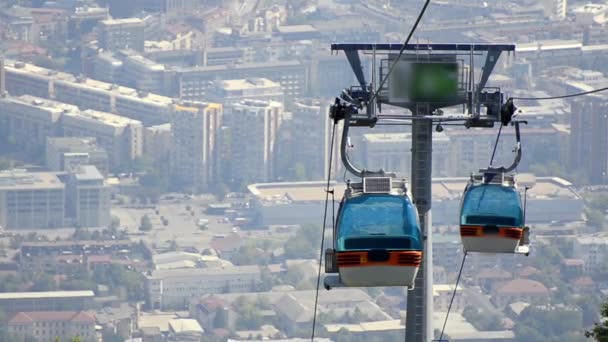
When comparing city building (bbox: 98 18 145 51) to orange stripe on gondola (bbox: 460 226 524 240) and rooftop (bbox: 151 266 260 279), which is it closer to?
rooftop (bbox: 151 266 260 279)

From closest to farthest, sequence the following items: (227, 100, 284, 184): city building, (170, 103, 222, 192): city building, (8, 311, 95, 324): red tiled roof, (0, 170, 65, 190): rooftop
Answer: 1. (8, 311, 95, 324): red tiled roof
2. (0, 170, 65, 190): rooftop
3. (170, 103, 222, 192): city building
4. (227, 100, 284, 184): city building

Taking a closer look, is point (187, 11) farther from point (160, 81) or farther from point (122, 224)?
point (122, 224)

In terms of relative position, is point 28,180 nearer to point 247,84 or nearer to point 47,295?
point 47,295

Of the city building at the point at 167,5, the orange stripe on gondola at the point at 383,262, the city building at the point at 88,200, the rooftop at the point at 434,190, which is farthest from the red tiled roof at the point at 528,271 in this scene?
the orange stripe on gondola at the point at 383,262

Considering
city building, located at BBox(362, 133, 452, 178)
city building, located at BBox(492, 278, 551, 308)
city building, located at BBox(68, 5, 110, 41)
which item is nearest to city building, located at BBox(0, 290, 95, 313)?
city building, located at BBox(492, 278, 551, 308)

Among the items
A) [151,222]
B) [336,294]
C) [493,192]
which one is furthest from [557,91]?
[493,192]

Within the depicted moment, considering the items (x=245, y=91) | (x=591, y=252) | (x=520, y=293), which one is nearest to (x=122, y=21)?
(x=245, y=91)
